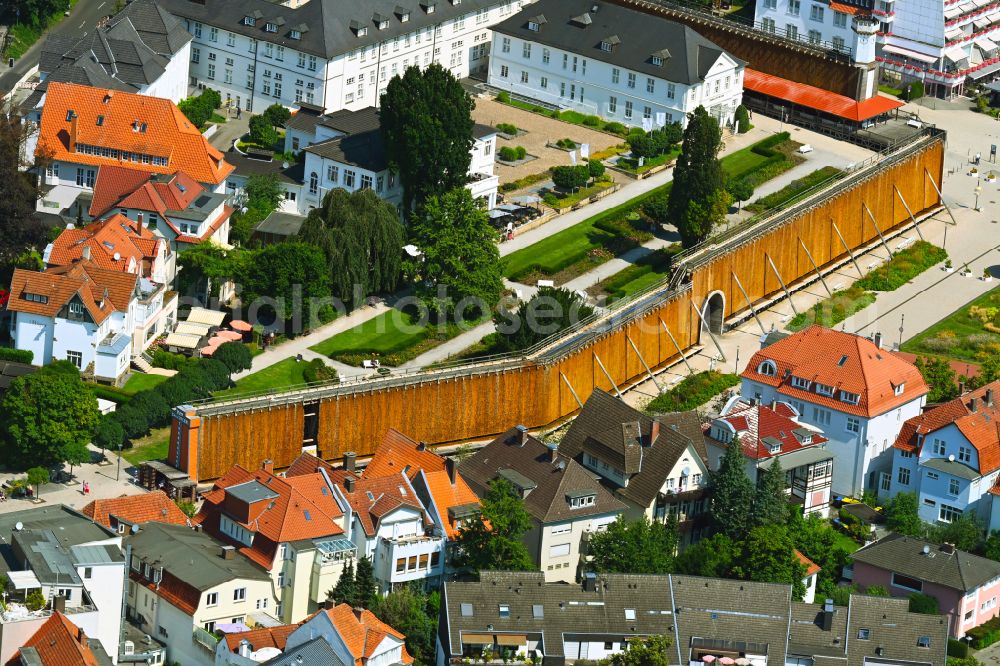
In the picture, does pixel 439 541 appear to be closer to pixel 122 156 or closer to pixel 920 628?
pixel 920 628

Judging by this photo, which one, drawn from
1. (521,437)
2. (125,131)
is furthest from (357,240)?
(521,437)

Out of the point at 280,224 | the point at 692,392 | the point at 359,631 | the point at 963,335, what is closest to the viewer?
the point at 359,631

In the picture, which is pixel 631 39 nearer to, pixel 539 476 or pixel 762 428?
pixel 762 428

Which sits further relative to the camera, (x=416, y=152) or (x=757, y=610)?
(x=416, y=152)

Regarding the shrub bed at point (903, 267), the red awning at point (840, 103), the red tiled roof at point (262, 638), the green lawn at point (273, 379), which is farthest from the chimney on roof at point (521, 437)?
the red awning at point (840, 103)

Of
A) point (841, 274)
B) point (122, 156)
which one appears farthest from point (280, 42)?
point (841, 274)

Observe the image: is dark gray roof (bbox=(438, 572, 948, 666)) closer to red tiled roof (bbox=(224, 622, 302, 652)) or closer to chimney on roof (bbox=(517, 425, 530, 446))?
red tiled roof (bbox=(224, 622, 302, 652))
